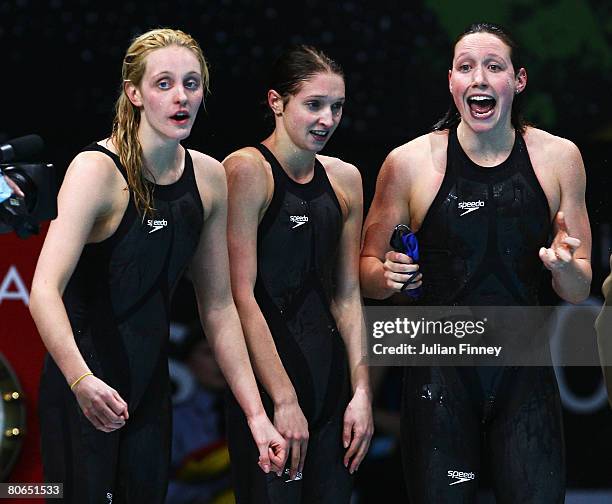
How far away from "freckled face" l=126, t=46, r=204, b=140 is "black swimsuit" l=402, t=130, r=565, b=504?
0.98 metres

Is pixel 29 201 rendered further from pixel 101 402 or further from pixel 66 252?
pixel 101 402

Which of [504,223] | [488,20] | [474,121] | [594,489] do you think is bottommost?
[594,489]

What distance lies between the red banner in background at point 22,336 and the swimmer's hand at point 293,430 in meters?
1.54

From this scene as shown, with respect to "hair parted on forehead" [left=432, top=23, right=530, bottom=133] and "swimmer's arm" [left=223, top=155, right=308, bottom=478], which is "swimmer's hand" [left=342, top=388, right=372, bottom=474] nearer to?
"swimmer's arm" [left=223, top=155, right=308, bottom=478]

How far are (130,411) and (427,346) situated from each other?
1.14 m

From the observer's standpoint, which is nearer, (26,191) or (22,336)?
(26,191)

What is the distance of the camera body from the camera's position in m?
3.84

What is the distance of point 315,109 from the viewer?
183 inches

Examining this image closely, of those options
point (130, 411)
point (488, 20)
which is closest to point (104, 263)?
point (130, 411)

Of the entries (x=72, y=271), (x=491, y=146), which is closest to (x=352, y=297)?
(x=491, y=146)

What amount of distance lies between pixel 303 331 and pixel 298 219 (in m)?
0.40

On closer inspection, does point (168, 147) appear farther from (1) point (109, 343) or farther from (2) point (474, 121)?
(2) point (474, 121)

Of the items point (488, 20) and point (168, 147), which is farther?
point (488, 20)

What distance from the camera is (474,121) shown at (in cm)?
475
